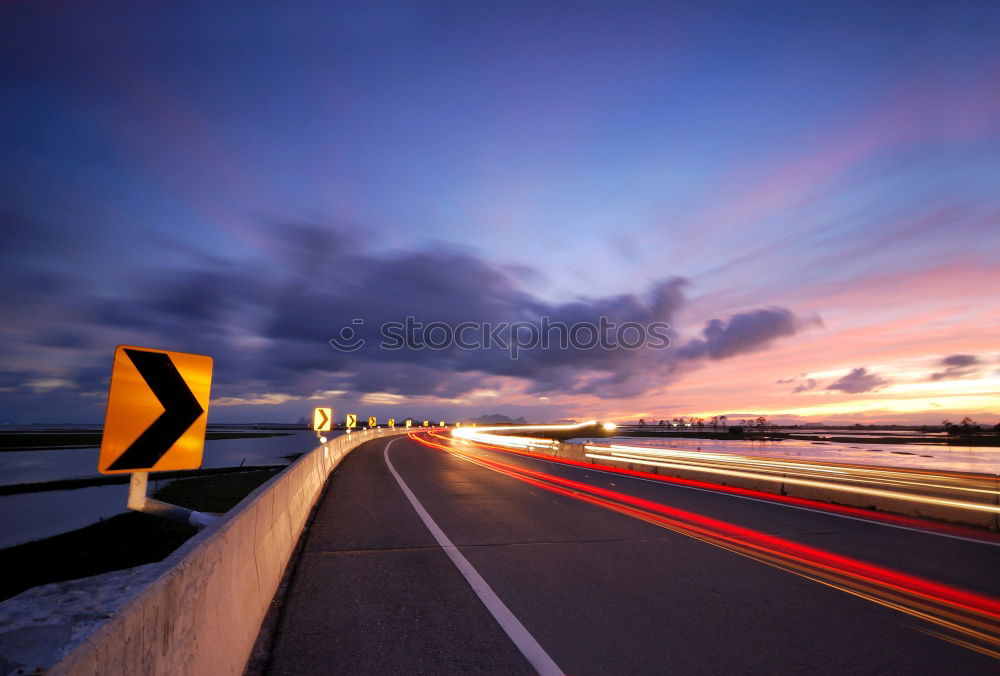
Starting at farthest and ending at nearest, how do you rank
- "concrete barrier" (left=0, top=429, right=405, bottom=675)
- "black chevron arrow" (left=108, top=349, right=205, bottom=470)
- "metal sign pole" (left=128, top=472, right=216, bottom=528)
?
"metal sign pole" (left=128, top=472, right=216, bottom=528), "black chevron arrow" (left=108, top=349, right=205, bottom=470), "concrete barrier" (left=0, top=429, right=405, bottom=675)

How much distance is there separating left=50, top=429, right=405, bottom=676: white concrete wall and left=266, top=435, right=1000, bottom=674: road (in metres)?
0.47

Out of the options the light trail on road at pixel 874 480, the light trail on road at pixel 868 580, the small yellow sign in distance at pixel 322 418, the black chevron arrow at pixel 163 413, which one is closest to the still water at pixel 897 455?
the light trail on road at pixel 874 480

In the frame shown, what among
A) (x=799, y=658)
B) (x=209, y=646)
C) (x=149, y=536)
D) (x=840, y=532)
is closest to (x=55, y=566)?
(x=149, y=536)

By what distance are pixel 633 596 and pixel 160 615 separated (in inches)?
192

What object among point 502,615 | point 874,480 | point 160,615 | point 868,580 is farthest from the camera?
point 874,480

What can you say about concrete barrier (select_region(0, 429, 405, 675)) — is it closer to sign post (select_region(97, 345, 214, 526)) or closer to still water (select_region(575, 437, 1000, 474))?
sign post (select_region(97, 345, 214, 526))

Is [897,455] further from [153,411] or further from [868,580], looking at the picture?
[153,411]

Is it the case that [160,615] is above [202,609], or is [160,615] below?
above

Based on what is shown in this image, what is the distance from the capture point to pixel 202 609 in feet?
11.1

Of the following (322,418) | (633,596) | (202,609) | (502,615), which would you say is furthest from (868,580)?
(322,418)

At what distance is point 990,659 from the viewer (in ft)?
14.9

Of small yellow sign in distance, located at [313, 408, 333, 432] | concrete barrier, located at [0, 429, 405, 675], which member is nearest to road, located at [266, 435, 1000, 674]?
concrete barrier, located at [0, 429, 405, 675]

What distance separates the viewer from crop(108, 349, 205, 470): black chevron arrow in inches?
187

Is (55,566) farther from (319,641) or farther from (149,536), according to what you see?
(319,641)
